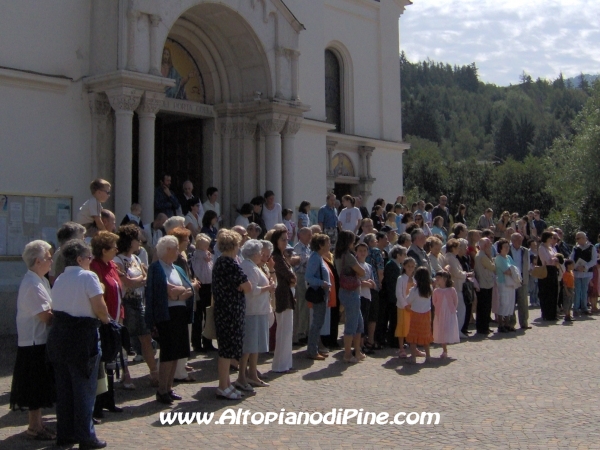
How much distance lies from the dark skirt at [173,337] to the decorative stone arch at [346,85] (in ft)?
52.0

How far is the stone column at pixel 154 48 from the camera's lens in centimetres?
1427

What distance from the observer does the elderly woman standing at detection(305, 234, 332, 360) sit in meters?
10.9

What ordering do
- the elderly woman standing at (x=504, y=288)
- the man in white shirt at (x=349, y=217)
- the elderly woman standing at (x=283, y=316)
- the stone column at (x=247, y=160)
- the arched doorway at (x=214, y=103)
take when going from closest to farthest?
the elderly woman standing at (x=283, y=316)
the elderly woman standing at (x=504, y=288)
the arched doorway at (x=214, y=103)
the man in white shirt at (x=349, y=217)
the stone column at (x=247, y=160)

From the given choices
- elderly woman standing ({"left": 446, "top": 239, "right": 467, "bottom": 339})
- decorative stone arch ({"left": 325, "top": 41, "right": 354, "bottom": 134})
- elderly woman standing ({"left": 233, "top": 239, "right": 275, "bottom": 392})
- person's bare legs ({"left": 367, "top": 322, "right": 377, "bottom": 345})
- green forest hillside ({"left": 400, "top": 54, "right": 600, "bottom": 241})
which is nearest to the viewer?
elderly woman standing ({"left": 233, "top": 239, "right": 275, "bottom": 392})

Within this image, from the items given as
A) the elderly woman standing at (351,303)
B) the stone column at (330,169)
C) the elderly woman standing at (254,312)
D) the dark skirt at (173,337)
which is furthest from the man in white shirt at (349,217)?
the dark skirt at (173,337)

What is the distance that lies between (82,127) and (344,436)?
959cm

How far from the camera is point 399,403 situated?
832 cm

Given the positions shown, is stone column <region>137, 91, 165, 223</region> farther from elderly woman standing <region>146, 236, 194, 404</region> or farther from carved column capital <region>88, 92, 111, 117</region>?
elderly woman standing <region>146, 236, 194, 404</region>

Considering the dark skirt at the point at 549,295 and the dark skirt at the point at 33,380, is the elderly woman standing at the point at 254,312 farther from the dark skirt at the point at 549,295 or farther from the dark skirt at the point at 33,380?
the dark skirt at the point at 549,295

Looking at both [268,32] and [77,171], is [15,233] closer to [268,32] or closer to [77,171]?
[77,171]

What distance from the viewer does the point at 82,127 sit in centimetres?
1446

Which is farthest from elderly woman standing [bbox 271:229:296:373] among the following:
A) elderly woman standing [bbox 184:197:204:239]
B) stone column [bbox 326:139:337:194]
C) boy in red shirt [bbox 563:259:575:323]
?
stone column [bbox 326:139:337:194]

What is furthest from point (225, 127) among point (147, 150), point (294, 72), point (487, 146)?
point (487, 146)

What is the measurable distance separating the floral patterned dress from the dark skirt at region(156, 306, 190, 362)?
1.41ft
